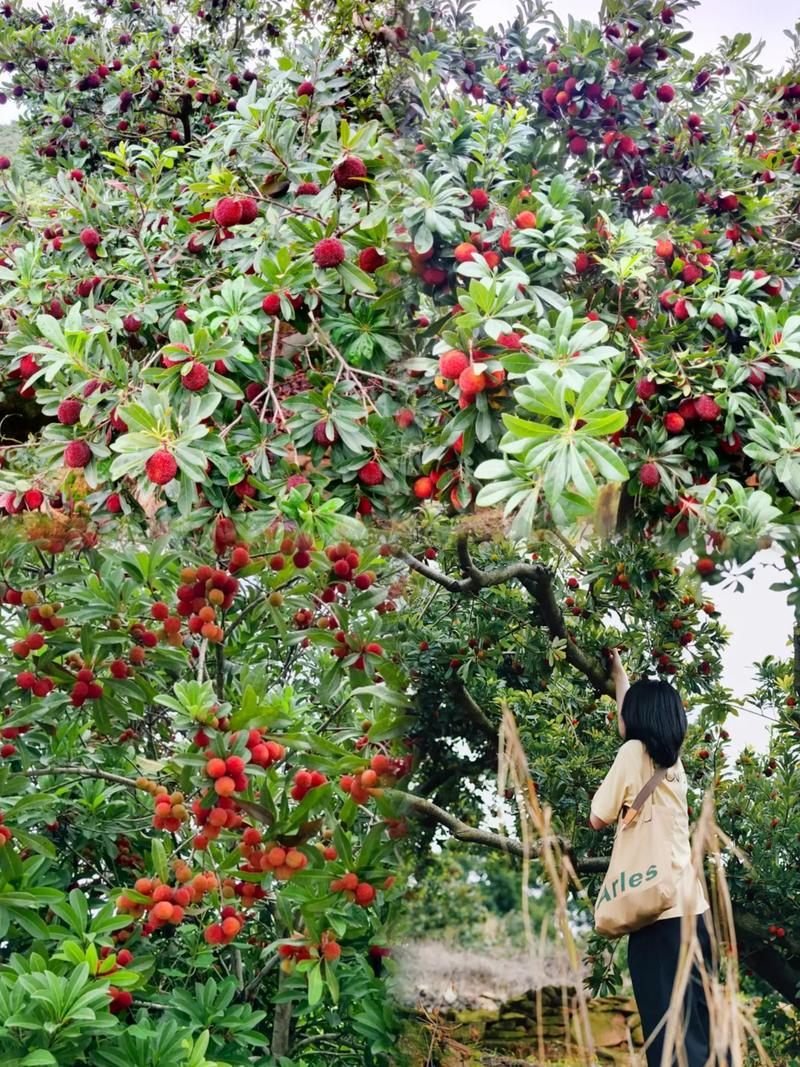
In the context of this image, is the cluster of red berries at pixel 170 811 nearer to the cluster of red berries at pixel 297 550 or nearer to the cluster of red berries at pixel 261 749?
the cluster of red berries at pixel 261 749

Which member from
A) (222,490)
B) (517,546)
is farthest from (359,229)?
(517,546)

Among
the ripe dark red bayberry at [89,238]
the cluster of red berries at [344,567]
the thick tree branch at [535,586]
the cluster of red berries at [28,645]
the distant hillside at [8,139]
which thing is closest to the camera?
the thick tree branch at [535,586]

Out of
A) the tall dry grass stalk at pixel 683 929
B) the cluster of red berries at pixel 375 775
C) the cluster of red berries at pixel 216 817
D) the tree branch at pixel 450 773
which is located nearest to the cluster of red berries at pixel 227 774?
the cluster of red berries at pixel 216 817

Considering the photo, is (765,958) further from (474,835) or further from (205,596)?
(205,596)

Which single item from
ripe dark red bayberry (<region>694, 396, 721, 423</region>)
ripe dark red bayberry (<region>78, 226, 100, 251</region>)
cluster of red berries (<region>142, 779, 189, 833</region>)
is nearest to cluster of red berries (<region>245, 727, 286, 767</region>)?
cluster of red berries (<region>142, 779, 189, 833</region>)

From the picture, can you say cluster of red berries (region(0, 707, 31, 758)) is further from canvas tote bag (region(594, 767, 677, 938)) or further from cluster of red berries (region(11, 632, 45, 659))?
canvas tote bag (region(594, 767, 677, 938))

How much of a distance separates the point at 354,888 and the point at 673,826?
44 centimetres

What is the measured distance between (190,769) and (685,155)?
4.85 ft

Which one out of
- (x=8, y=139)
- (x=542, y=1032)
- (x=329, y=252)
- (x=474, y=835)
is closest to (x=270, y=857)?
(x=474, y=835)

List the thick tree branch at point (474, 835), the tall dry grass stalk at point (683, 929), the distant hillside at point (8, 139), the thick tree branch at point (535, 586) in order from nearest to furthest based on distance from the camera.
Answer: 1. the tall dry grass stalk at point (683, 929)
2. the thick tree branch at point (474, 835)
3. the thick tree branch at point (535, 586)
4. the distant hillside at point (8, 139)

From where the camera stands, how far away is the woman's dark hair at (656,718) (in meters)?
1.17

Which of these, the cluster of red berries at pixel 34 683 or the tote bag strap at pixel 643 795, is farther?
the cluster of red berries at pixel 34 683

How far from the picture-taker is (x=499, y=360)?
1.20 meters

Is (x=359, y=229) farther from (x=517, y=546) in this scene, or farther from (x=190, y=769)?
(x=190, y=769)
